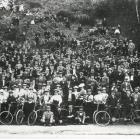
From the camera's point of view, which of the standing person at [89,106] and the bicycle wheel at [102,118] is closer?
the bicycle wheel at [102,118]

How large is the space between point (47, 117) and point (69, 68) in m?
4.31

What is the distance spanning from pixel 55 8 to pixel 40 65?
356 inches

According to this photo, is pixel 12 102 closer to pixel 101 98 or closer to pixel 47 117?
pixel 47 117

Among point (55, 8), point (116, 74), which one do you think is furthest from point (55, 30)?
point (116, 74)

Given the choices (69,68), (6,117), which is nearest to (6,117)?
(6,117)

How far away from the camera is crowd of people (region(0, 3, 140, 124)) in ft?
37.7

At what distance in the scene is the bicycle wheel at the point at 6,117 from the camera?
36.8ft

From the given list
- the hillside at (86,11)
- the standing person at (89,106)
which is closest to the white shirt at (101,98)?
the standing person at (89,106)

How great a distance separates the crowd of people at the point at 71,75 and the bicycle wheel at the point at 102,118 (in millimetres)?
455

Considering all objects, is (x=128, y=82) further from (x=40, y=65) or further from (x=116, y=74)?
(x=40, y=65)

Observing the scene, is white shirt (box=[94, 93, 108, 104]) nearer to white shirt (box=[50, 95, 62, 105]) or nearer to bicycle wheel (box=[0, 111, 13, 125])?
white shirt (box=[50, 95, 62, 105])

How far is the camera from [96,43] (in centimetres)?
2267

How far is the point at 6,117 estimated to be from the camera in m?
11.3

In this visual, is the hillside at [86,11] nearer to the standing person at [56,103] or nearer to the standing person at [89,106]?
the standing person at [56,103]
